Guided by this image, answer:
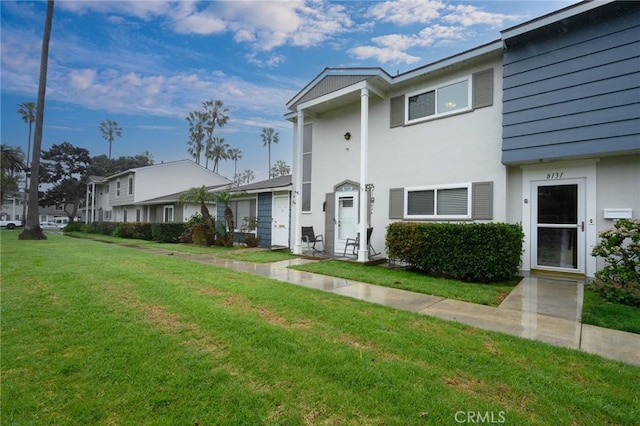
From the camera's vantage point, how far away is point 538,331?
3795mm

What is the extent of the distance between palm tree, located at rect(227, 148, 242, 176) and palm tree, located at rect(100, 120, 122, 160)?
21175mm

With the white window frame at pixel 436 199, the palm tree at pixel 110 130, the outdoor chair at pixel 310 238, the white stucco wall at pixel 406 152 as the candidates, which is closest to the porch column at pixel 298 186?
the outdoor chair at pixel 310 238

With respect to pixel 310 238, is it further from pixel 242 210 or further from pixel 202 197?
pixel 202 197

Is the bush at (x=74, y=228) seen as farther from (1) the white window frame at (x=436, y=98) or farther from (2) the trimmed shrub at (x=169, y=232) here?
(1) the white window frame at (x=436, y=98)

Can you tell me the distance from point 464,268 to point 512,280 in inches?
47.1

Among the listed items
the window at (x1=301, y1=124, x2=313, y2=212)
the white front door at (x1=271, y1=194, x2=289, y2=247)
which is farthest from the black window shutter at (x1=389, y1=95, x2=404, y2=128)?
the white front door at (x1=271, y1=194, x2=289, y2=247)

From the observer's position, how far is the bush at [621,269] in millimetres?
5082

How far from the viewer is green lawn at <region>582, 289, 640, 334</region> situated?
13.0 feet

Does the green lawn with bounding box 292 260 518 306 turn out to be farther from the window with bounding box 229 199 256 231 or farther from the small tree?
the small tree

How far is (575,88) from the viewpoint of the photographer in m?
6.58

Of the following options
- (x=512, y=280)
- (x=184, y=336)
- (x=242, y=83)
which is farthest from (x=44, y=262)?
(x=242, y=83)

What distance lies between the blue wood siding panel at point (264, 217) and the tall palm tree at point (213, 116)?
34.0 meters

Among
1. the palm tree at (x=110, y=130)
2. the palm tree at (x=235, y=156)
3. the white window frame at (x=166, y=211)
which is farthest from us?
the palm tree at (x=110, y=130)

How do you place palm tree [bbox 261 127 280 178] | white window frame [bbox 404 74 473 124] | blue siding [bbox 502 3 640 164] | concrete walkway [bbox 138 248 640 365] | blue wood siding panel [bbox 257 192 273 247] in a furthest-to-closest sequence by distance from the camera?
palm tree [bbox 261 127 280 178]
blue wood siding panel [bbox 257 192 273 247]
white window frame [bbox 404 74 473 124]
blue siding [bbox 502 3 640 164]
concrete walkway [bbox 138 248 640 365]
